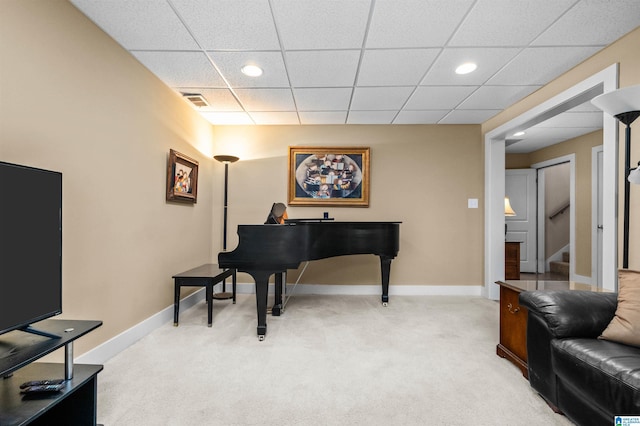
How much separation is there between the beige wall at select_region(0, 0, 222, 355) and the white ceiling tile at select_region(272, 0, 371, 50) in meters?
1.33

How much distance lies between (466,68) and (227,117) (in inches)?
111

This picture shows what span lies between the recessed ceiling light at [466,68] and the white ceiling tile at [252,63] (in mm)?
1551

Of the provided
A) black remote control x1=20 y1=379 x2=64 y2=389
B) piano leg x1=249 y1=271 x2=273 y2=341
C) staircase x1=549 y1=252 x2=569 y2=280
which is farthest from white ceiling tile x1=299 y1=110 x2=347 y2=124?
staircase x1=549 y1=252 x2=569 y2=280

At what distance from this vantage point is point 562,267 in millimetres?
5453

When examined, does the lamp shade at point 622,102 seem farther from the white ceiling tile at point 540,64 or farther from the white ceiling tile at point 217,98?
the white ceiling tile at point 217,98

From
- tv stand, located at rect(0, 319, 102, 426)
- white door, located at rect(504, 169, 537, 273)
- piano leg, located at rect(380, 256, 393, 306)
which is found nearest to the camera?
tv stand, located at rect(0, 319, 102, 426)

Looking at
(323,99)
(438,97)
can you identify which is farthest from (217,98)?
(438,97)

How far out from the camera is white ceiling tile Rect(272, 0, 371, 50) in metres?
1.82

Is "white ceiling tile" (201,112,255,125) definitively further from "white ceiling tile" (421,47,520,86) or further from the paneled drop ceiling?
"white ceiling tile" (421,47,520,86)

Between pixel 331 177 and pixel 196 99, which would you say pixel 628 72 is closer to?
pixel 331 177

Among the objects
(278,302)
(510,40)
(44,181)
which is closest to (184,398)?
(44,181)

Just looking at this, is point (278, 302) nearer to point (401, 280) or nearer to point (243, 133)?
point (401, 280)

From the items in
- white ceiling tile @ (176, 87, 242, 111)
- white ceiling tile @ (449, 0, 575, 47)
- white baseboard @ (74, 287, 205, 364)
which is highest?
white ceiling tile @ (449, 0, 575, 47)

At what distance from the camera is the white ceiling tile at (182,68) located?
2383 millimetres
